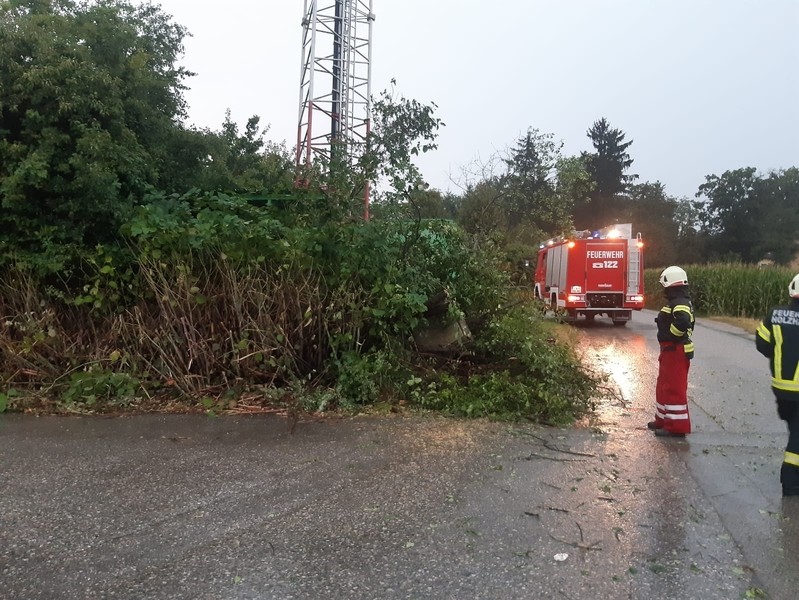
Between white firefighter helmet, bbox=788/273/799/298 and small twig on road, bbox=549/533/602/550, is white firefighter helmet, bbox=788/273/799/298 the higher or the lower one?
the higher one

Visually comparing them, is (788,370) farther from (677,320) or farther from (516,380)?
(516,380)

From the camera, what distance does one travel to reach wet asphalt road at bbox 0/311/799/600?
3129mm

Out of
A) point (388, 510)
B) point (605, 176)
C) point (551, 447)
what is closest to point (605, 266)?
point (551, 447)

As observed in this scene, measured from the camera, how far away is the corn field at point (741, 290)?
2334cm

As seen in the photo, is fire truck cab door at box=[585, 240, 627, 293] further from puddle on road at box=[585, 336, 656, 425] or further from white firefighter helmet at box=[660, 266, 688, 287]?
white firefighter helmet at box=[660, 266, 688, 287]

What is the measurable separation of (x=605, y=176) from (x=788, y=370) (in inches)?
2797

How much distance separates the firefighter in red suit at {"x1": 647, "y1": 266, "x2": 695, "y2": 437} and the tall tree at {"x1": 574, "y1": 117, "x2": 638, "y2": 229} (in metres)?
62.4

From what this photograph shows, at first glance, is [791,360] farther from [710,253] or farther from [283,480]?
[710,253]

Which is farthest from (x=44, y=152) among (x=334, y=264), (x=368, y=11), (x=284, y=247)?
(x=368, y=11)

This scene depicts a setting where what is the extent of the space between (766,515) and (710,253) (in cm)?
6568

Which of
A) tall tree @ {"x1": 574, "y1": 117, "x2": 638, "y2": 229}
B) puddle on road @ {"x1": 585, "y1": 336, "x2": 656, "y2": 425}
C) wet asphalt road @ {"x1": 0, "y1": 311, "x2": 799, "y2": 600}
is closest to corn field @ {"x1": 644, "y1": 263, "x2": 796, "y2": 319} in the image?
puddle on road @ {"x1": 585, "y1": 336, "x2": 656, "y2": 425}

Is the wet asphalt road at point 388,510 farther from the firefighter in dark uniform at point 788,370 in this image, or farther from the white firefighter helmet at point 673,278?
the white firefighter helmet at point 673,278

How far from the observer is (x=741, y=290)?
79.3 ft

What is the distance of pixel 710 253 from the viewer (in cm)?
6250
